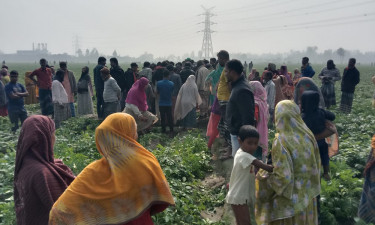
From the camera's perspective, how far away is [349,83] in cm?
1139

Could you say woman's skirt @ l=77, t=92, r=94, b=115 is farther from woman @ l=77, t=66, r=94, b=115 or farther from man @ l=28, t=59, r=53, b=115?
man @ l=28, t=59, r=53, b=115

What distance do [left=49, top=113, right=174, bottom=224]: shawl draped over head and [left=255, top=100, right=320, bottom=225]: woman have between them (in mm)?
1232

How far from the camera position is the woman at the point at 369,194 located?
375 cm

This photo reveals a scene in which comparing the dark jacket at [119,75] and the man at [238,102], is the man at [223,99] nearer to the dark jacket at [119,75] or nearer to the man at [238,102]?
the man at [238,102]

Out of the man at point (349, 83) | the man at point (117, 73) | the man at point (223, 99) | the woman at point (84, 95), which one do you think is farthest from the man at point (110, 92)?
the man at point (349, 83)

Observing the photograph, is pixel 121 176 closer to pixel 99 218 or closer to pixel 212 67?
pixel 99 218

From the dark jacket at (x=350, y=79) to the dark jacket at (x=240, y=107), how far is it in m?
7.93

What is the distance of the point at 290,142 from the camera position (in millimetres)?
3287

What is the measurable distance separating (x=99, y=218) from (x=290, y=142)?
2.02 m

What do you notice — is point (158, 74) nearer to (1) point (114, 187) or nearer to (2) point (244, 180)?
(2) point (244, 180)

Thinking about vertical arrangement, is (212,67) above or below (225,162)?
above

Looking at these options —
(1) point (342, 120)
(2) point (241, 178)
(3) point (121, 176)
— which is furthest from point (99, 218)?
(1) point (342, 120)

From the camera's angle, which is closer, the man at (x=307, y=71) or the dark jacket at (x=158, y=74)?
the dark jacket at (x=158, y=74)

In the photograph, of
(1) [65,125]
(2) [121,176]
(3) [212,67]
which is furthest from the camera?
(3) [212,67]
